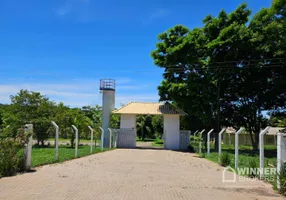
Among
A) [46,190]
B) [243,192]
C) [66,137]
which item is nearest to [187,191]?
[243,192]

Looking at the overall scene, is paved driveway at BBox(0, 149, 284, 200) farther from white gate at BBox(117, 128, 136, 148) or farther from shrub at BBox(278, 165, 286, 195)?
white gate at BBox(117, 128, 136, 148)

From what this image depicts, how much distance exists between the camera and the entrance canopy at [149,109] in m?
31.5

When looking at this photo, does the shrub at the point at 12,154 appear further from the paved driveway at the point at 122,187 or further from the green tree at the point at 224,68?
the green tree at the point at 224,68

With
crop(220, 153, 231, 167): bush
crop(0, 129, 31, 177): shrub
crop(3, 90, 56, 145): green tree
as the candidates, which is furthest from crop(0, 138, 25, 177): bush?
crop(3, 90, 56, 145): green tree

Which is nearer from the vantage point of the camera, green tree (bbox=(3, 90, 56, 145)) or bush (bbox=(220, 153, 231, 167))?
bush (bbox=(220, 153, 231, 167))

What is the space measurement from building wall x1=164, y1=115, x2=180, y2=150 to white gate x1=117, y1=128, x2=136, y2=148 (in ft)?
10.8

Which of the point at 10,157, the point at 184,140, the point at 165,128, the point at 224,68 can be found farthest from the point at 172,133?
the point at 10,157

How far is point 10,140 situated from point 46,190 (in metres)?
3.67

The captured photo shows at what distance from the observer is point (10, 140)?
10898 millimetres

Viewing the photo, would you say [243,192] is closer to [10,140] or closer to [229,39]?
[10,140]

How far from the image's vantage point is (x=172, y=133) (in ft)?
103

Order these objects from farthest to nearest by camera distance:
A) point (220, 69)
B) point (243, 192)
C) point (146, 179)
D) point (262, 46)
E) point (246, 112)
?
point (246, 112) → point (220, 69) → point (262, 46) → point (146, 179) → point (243, 192)

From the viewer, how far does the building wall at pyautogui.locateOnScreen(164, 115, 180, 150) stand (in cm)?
3128

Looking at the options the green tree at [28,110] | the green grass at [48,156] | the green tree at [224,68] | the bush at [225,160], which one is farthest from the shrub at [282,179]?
the green tree at [28,110]
